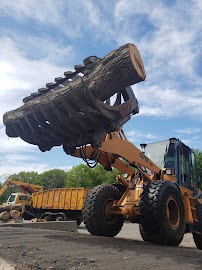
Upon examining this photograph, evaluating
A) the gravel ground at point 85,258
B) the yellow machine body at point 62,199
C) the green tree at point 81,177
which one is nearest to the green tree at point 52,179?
the green tree at point 81,177

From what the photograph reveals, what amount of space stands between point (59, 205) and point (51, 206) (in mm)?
713

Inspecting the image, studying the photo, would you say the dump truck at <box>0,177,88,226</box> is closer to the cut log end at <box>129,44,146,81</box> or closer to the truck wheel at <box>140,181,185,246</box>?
the truck wheel at <box>140,181,185,246</box>

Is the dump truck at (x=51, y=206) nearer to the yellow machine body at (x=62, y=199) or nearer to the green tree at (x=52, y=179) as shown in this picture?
Result: the yellow machine body at (x=62, y=199)

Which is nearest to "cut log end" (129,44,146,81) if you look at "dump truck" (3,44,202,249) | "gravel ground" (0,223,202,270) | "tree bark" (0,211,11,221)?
"dump truck" (3,44,202,249)

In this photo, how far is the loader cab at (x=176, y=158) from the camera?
9305 millimetres

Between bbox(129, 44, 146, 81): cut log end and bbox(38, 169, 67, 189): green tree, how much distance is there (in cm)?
9320

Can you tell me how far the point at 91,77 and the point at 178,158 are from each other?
4055 millimetres

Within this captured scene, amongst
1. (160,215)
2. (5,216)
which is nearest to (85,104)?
(160,215)

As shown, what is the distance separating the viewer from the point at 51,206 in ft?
72.8

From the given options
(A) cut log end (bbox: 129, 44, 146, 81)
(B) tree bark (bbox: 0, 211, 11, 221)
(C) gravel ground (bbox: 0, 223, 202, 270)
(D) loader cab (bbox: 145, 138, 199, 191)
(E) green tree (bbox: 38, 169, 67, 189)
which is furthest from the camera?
(E) green tree (bbox: 38, 169, 67, 189)

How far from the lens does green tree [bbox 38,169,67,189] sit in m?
98.5

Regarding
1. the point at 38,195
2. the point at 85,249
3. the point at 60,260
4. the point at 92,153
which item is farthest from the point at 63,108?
the point at 38,195

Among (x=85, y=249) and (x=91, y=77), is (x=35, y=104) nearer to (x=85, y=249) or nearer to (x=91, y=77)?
(x=91, y=77)

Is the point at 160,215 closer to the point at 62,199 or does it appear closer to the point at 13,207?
the point at 62,199
